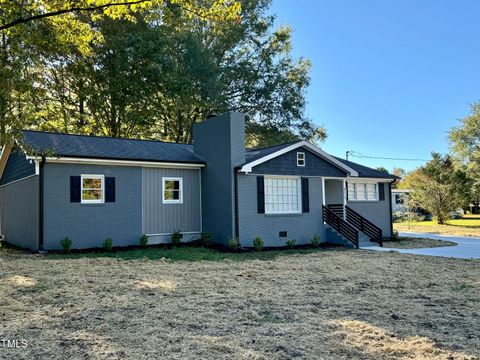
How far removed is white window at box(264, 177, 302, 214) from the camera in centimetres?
1578

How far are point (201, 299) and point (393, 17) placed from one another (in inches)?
653

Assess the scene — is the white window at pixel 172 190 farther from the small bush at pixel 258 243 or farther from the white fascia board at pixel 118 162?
the small bush at pixel 258 243

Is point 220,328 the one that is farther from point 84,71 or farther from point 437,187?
point 437,187

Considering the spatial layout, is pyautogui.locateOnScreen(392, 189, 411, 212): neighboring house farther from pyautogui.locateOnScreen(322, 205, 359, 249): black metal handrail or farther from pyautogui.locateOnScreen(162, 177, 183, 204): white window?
pyautogui.locateOnScreen(162, 177, 183, 204): white window

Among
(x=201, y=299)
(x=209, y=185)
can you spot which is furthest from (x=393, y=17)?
(x=201, y=299)

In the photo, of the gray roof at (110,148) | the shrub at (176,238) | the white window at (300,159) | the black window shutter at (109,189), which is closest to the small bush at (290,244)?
the white window at (300,159)

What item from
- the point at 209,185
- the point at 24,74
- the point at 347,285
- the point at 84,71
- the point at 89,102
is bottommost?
the point at 347,285

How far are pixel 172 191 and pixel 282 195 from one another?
13.9 feet

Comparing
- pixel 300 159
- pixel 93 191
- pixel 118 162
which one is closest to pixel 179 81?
pixel 300 159

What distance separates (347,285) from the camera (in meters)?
8.11

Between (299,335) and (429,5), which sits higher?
→ (429,5)

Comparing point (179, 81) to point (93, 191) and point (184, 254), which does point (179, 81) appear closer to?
point (93, 191)

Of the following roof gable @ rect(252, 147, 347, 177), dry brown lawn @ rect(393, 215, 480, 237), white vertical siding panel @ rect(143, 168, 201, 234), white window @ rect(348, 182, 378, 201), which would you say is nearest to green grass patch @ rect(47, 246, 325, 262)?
white vertical siding panel @ rect(143, 168, 201, 234)

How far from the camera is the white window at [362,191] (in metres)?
18.8
